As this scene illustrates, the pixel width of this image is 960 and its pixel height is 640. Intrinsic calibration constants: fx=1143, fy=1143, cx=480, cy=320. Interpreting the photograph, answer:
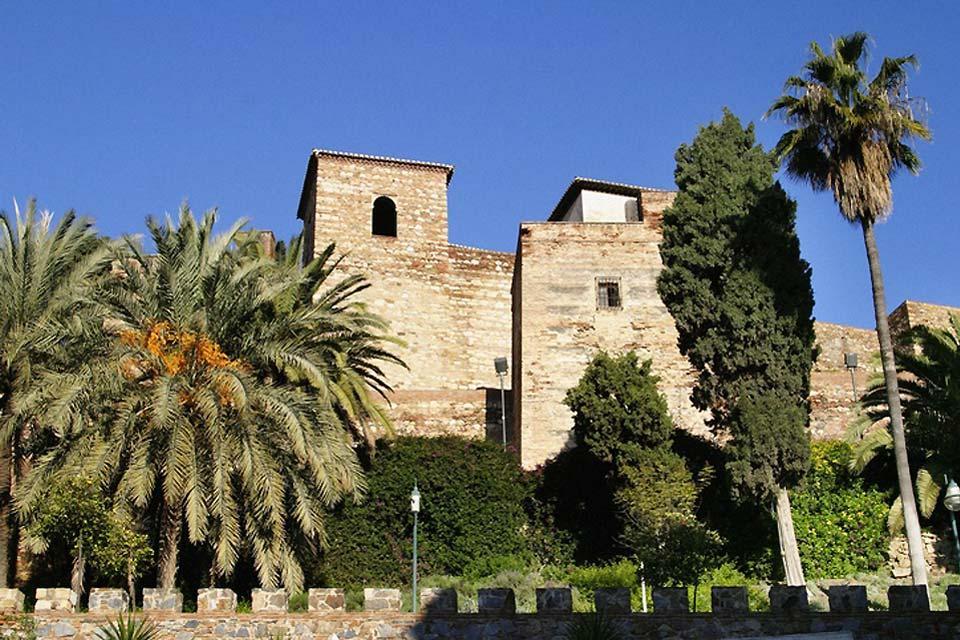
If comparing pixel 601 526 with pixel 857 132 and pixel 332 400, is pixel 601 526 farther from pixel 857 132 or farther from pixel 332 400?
pixel 857 132

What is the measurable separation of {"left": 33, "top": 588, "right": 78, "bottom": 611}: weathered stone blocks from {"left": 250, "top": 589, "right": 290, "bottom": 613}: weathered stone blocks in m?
2.27

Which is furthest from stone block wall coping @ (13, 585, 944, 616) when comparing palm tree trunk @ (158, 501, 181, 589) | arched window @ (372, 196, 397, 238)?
arched window @ (372, 196, 397, 238)

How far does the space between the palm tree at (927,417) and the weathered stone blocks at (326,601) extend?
1172 centimetres

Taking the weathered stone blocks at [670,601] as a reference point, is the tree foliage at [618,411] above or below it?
above

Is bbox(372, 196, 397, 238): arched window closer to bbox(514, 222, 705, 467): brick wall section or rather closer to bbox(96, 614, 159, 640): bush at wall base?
bbox(514, 222, 705, 467): brick wall section

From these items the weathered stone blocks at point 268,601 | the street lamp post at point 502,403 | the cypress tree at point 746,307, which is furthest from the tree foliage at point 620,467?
the weathered stone blocks at point 268,601

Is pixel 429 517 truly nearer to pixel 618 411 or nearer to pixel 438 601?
pixel 618 411

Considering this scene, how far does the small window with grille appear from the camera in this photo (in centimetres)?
2731

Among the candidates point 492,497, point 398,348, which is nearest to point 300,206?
point 398,348

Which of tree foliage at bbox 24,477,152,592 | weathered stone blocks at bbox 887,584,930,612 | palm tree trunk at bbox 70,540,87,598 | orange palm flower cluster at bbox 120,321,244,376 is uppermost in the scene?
orange palm flower cluster at bbox 120,321,244,376

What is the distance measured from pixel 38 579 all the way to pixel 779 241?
14791 millimetres

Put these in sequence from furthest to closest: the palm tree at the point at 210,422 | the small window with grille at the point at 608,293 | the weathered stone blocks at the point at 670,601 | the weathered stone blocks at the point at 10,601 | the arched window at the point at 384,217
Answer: the arched window at the point at 384,217 → the small window with grille at the point at 608,293 → the palm tree at the point at 210,422 → the weathered stone blocks at the point at 670,601 → the weathered stone blocks at the point at 10,601

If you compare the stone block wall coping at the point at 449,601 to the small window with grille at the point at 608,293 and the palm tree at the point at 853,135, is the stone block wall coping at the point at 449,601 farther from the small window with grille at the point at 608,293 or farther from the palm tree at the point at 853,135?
the small window with grille at the point at 608,293

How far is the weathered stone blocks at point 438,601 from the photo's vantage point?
14.0m
